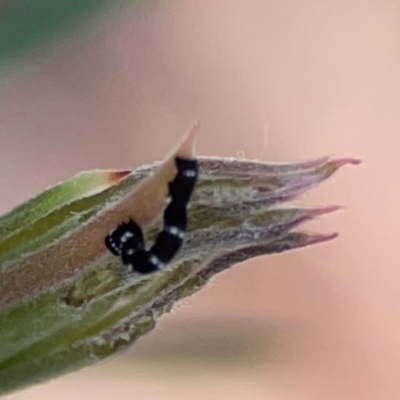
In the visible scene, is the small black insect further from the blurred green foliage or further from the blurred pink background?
the blurred pink background

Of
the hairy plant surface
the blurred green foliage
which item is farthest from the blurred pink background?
the hairy plant surface

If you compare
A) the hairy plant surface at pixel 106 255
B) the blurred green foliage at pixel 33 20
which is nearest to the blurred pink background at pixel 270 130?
the blurred green foliage at pixel 33 20

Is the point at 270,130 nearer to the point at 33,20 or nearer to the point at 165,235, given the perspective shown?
the point at 33,20

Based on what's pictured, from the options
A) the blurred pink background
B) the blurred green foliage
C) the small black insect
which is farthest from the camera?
the blurred pink background

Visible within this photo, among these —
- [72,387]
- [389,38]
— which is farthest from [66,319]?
[389,38]

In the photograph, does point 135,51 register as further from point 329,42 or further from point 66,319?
point 66,319
